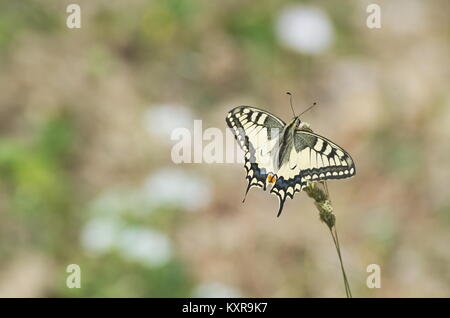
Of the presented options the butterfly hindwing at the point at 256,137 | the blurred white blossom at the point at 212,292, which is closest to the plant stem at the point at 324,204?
the butterfly hindwing at the point at 256,137

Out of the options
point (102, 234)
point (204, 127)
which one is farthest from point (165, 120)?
point (102, 234)

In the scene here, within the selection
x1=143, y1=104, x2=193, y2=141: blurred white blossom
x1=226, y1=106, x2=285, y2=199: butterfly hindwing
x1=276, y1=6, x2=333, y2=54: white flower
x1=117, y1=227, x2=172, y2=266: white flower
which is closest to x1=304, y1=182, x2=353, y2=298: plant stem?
x1=226, y1=106, x2=285, y2=199: butterfly hindwing

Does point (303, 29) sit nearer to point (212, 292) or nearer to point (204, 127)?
point (204, 127)

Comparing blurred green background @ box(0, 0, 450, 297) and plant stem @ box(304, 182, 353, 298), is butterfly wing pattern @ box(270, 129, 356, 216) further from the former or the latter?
blurred green background @ box(0, 0, 450, 297)

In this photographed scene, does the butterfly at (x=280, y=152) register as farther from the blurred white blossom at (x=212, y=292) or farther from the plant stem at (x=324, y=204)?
the blurred white blossom at (x=212, y=292)

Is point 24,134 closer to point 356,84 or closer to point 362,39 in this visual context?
point 356,84

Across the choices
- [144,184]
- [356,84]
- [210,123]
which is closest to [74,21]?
[210,123]
